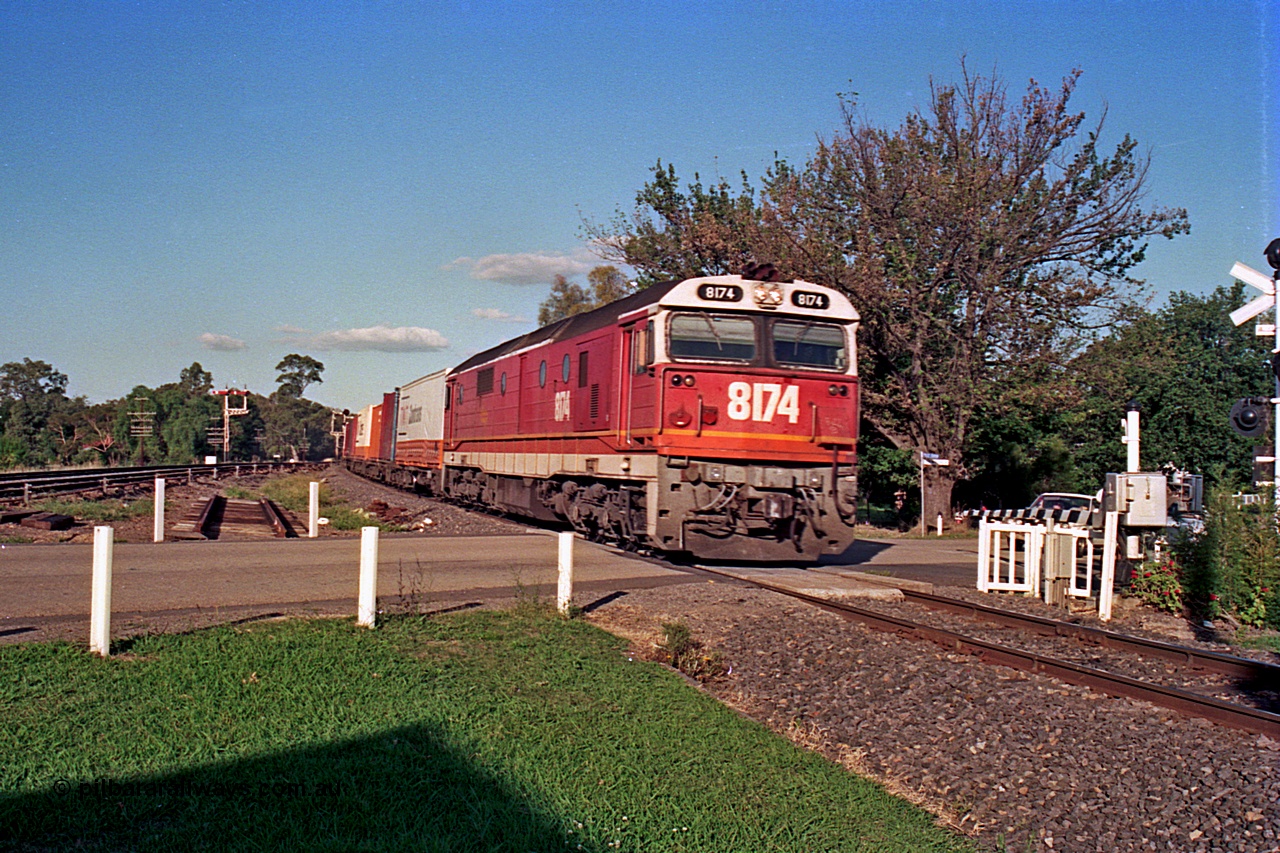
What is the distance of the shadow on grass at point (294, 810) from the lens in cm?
427

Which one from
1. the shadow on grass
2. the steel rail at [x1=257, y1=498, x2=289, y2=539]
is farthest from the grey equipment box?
the steel rail at [x1=257, y1=498, x2=289, y2=539]

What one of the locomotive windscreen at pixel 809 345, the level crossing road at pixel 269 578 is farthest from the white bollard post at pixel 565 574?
the locomotive windscreen at pixel 809 345

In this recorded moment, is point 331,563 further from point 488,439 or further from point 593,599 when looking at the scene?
point 488,439

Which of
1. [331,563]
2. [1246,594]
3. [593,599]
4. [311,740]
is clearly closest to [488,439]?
[331,563]

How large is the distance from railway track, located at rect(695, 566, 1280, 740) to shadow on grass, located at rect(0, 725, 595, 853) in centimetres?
484

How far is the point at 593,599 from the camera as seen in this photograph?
11.3 m

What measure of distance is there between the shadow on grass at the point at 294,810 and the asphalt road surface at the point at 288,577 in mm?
3712

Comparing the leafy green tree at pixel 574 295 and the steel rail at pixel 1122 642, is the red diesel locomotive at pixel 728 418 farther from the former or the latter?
the leafy green tree at pixel 574 295

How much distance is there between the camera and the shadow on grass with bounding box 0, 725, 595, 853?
427 cm

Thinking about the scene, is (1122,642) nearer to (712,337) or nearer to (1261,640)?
(1261,640)

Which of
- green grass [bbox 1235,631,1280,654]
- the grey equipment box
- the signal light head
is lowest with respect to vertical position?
green grass [bbox 1235,631,1280,654]

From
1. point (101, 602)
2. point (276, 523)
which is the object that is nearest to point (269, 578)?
point (101, 602)

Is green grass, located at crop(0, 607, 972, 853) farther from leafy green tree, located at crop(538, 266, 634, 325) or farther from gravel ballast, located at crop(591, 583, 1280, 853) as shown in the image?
leafy green tree, located at crop(538, 266, 634, 325)

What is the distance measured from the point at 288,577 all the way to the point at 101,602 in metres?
4.56
